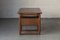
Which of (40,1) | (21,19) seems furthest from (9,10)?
(21,19)

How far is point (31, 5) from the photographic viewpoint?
5.59 metres

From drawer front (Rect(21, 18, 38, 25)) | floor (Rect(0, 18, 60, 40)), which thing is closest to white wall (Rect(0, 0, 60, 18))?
floor (Rect(0, 18, 60, 40))

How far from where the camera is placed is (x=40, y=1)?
18.2 ft

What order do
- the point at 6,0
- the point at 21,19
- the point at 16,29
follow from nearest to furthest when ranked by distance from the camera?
the point at 21,19, the point at 16,29, the point at 6,0

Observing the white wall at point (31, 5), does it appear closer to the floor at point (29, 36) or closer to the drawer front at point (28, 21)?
the floor at point (29, 36)

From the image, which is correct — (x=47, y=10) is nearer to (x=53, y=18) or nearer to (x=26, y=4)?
(x=53, y=18)

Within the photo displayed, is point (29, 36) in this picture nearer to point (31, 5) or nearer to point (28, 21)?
point (28, 21)

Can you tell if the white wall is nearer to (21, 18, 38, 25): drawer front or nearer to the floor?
the floor

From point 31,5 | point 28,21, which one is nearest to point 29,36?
point 28,21

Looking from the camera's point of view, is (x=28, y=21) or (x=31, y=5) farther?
(x=31, y=5)

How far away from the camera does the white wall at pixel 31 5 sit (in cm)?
556

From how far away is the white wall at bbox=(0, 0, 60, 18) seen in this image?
556 cm

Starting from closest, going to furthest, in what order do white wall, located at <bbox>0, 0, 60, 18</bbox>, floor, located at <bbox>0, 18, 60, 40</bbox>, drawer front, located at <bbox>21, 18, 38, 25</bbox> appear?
floor, located at <bbox>0, 18, 60, 40</bbox>, drawer front, located at <bbox>21, 18, 38, 25</bbox>, white wall, located at <bbox>0, 0, 60, 18</bbox>

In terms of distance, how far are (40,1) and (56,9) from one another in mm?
748
